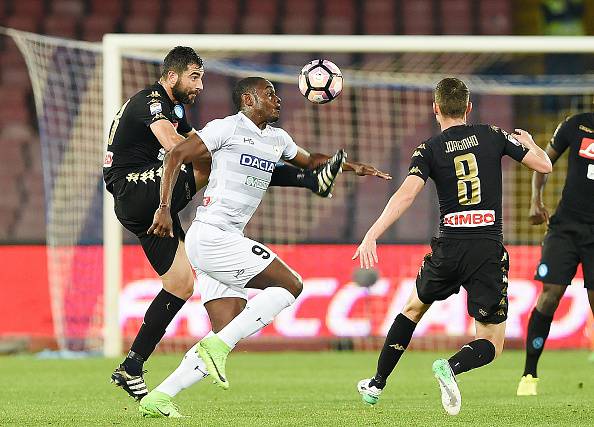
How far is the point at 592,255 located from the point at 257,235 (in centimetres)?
615

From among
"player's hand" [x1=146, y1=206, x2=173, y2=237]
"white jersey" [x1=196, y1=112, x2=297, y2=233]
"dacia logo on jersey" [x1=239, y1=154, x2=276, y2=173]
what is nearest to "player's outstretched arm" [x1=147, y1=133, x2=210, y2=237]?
"player's hand" [x1=146, y1=206, x2=173, y2=237]

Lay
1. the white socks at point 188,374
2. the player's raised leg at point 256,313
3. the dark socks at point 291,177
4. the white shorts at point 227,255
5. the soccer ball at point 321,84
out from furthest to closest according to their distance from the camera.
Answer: the soccer ball at point 321,84
the dark socks at point 291,177
the white shorts at point 227,255
the white socks at point 188,374
the player's raised leg at point 256,313

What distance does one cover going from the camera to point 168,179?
6418mm

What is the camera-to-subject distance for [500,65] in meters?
16.3

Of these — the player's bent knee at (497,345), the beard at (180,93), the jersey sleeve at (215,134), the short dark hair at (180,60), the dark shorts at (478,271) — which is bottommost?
the player's bent knee at (497,345)

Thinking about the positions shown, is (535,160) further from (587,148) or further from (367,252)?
(587,148)

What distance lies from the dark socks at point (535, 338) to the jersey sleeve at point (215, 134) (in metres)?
2.50

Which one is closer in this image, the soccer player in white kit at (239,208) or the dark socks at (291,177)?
the soccer player in white kit at (239,208)

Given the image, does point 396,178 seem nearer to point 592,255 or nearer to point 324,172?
point 592,255

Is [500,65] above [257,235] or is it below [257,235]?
above

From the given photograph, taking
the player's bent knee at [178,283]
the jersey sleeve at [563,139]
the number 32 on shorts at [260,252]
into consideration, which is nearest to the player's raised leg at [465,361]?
the number 32 on shorts at [260,252]

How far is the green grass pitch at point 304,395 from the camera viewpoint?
21.1 ft

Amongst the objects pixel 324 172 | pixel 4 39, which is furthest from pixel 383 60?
pixel 324 172

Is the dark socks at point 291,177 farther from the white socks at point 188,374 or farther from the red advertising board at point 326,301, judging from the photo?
the red advertising board at point 326,301
